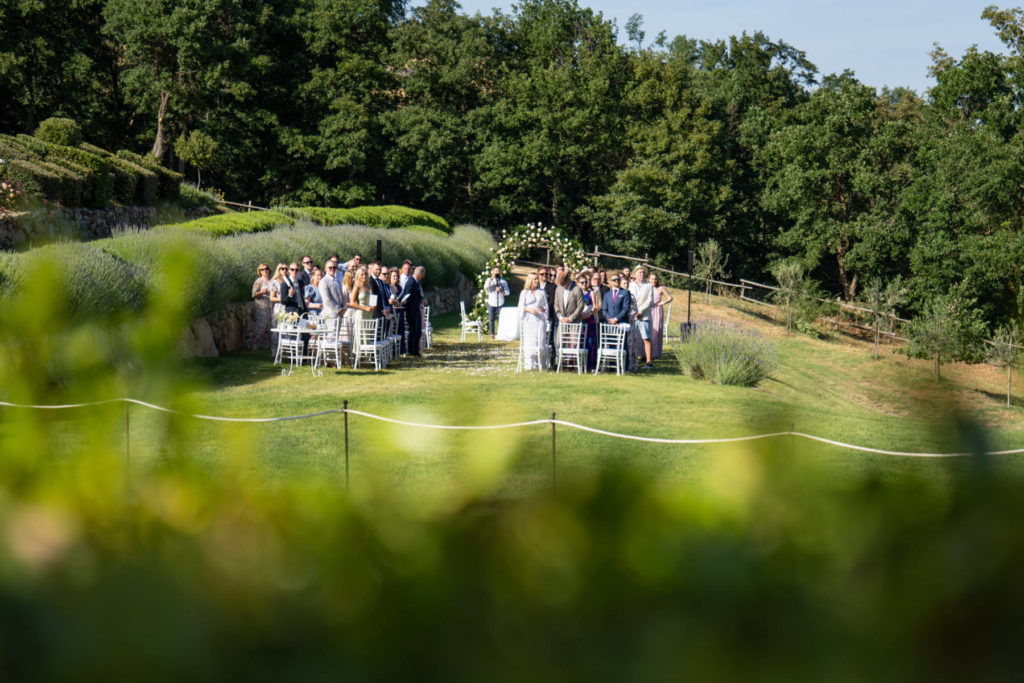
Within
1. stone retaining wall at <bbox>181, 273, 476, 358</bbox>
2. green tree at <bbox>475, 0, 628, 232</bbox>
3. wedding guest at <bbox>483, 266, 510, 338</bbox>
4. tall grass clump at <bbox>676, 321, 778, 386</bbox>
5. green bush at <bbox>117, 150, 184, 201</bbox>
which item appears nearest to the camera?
stone retaining wall at <bbox>181, 273, 476, 358</bbox>

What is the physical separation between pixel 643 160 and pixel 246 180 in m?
21.2

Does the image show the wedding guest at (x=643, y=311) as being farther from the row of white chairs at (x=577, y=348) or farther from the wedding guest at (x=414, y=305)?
the wedding guest at (x=414, y=305)

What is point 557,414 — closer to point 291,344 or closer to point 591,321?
point 591,321

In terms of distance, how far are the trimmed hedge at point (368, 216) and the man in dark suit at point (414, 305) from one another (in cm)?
1283

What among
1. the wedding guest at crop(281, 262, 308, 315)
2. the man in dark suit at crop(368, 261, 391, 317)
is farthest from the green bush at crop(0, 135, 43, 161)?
the man in dark suit at crop(368, 261, 391, 317)

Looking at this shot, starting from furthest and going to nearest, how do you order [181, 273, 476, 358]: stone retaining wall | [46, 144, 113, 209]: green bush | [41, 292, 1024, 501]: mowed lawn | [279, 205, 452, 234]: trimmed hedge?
[279, 205, 452, 234]: trimmed hedge
[46, 144, 113, 209]: green bush
[181, 273, 476, 358]: stone retaining wall
[41, 292, 1024, 501]: mowed lawn

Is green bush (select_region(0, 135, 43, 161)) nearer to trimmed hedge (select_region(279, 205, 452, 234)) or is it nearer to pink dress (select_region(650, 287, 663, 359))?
trimmed hedge (select_region(279, 205, 452, 234))

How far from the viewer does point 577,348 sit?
16.1 meters

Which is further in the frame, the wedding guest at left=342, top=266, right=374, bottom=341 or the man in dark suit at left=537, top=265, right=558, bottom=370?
the man in dark suit at left=537, top=265, right=558, bottom=370

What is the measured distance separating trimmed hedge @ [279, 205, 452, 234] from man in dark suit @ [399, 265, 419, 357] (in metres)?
12.8

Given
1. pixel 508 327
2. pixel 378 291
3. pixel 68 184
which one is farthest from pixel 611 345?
pixel 68 184

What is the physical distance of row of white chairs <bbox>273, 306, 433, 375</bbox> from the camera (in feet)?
49.8

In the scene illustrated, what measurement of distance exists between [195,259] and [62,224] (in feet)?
70.7

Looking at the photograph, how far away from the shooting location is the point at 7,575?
1.10 m
